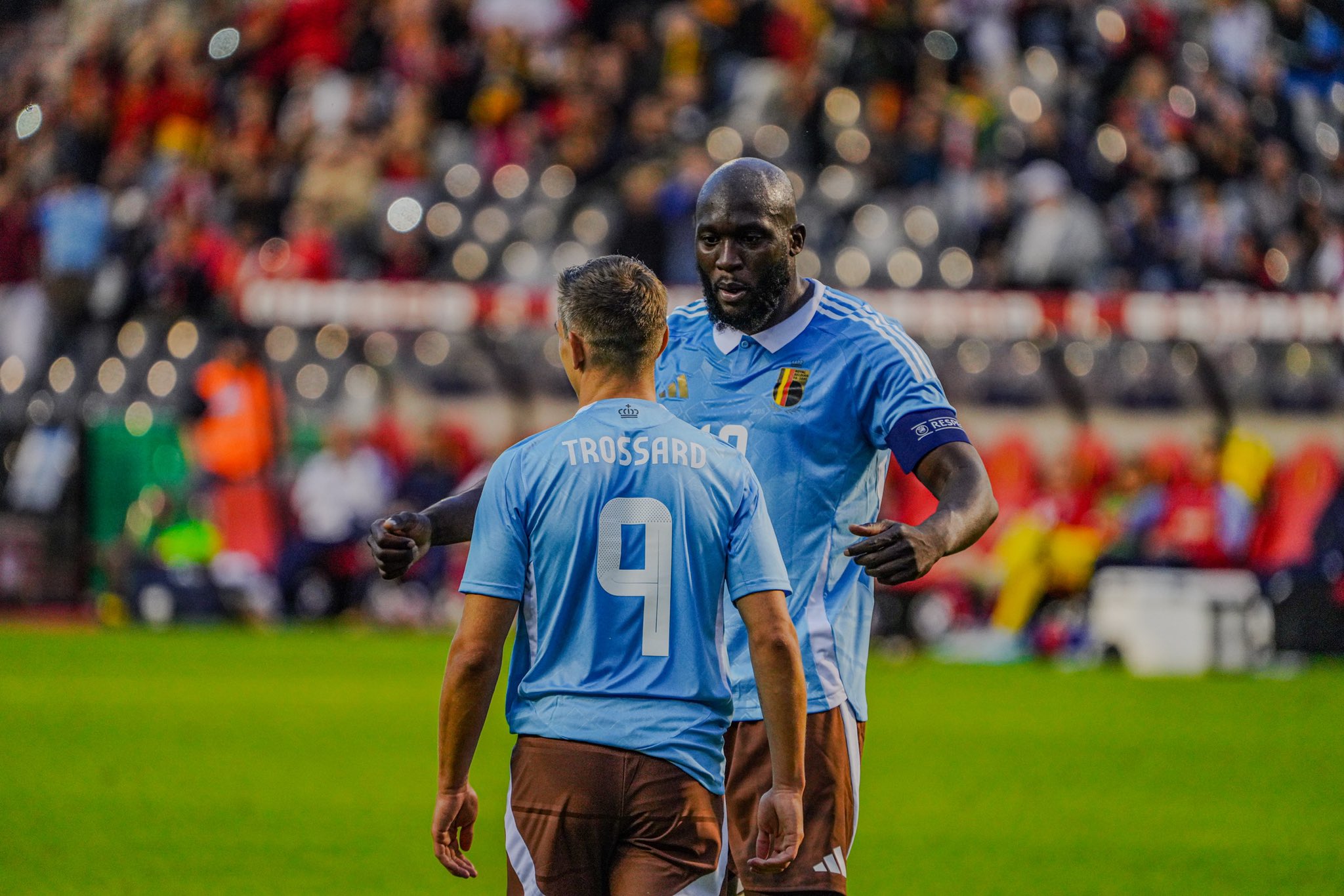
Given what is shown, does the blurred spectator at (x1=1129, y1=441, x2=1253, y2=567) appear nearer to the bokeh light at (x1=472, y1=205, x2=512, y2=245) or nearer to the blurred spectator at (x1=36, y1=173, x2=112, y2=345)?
the bokeh light at (x1=472, y1=205, x2=512, y2=245)

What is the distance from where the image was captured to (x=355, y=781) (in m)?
10.4

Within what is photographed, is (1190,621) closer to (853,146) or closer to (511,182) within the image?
(853,146)

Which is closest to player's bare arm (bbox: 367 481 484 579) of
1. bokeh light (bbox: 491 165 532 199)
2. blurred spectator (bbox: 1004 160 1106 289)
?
blurred spectator (bbox: 1004 160 1106 289)

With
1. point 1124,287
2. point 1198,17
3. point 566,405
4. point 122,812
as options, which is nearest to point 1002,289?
point 1124,287

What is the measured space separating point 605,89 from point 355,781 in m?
12.5

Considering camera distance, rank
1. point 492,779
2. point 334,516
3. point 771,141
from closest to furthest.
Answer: point 492,779 → point 334,516 → point 771,141

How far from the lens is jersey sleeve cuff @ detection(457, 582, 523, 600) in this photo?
3857mm

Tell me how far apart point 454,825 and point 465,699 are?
28 centimetres

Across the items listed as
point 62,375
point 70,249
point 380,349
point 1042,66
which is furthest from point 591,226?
point 70,249

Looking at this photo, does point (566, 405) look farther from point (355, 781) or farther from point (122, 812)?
point (122, 812)

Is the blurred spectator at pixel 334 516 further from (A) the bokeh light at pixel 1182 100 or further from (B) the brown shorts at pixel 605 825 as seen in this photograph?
(B) the brown shorts at pixel 605 825

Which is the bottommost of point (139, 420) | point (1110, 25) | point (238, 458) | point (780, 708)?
point (238, 458)

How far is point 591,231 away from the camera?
19.6m

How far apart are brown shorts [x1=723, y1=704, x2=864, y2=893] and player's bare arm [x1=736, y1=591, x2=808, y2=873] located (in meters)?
0.55
